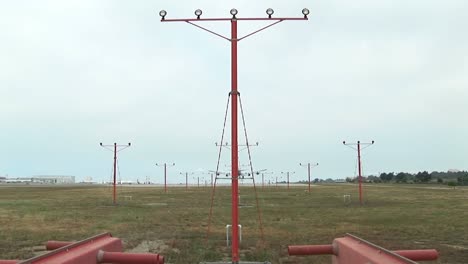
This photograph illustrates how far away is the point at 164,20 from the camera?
9.61m

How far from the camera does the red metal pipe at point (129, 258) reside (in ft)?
20.9

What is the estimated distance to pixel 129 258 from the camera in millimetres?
6398

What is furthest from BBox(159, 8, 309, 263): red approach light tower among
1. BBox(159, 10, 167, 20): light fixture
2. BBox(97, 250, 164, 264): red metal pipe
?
BBox(97, 250, 164, 264): red metal pipe

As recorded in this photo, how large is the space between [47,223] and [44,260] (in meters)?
20.1

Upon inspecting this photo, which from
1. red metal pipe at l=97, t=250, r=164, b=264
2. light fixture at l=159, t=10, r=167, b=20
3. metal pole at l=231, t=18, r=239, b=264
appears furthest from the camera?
light fixture at l=159, t=10, r=167, b=20

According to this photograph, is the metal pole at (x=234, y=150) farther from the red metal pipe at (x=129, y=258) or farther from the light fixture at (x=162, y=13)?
the red metal pipe at (x=129, y=258)

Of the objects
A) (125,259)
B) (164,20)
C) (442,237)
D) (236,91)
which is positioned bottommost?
(442,237)

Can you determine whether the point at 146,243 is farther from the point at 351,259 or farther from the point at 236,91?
the point at 351,259

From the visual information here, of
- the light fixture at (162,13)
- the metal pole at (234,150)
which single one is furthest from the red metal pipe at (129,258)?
the light fixture at (162,13)

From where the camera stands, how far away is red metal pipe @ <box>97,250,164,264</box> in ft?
20.9

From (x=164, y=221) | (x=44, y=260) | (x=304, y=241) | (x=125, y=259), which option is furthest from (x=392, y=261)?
(x=164, y=221)

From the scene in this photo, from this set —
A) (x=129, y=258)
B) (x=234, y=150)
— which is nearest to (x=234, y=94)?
(x=234, y=150)

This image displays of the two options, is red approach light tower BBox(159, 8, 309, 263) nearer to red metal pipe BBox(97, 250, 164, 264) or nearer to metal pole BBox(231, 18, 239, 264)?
metal pole BBox(231, 18, 239, 264)

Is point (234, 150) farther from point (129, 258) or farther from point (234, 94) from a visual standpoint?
point (129, 258)
